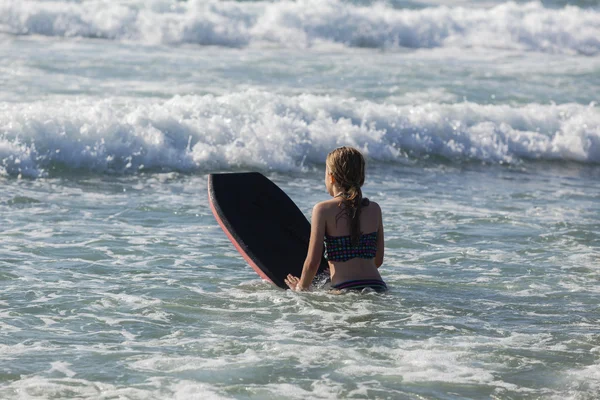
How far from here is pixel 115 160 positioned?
11680mm

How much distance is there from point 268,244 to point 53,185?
448cm

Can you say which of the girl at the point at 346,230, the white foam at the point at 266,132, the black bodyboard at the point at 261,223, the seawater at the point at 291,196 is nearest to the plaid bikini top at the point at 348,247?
the girl at the point at 346,230

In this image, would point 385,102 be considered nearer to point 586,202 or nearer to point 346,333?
point 586,202

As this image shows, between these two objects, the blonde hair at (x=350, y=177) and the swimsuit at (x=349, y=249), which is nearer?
the blonde hair at (x=350, y=177)

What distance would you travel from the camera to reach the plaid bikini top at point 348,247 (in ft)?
19.6

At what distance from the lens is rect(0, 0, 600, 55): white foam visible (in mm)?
22781

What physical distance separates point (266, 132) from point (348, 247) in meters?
7.14

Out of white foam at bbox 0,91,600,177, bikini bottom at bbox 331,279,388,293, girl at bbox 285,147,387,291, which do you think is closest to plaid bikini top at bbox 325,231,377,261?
girl at bbox 285,147,387,291

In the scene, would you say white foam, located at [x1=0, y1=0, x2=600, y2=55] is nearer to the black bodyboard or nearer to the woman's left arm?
the black bodyboard

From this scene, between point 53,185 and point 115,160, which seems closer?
point 53,185

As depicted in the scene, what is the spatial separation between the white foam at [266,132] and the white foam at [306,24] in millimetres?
8894

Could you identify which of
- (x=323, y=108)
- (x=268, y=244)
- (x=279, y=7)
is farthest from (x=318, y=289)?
(x=279, y=7)

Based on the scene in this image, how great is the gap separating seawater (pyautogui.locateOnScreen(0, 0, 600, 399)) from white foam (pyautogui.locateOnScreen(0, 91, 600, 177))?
38 mm

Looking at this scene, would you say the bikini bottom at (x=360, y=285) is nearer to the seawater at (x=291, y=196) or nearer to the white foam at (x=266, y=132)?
the seawater at (x=291, y=196)
